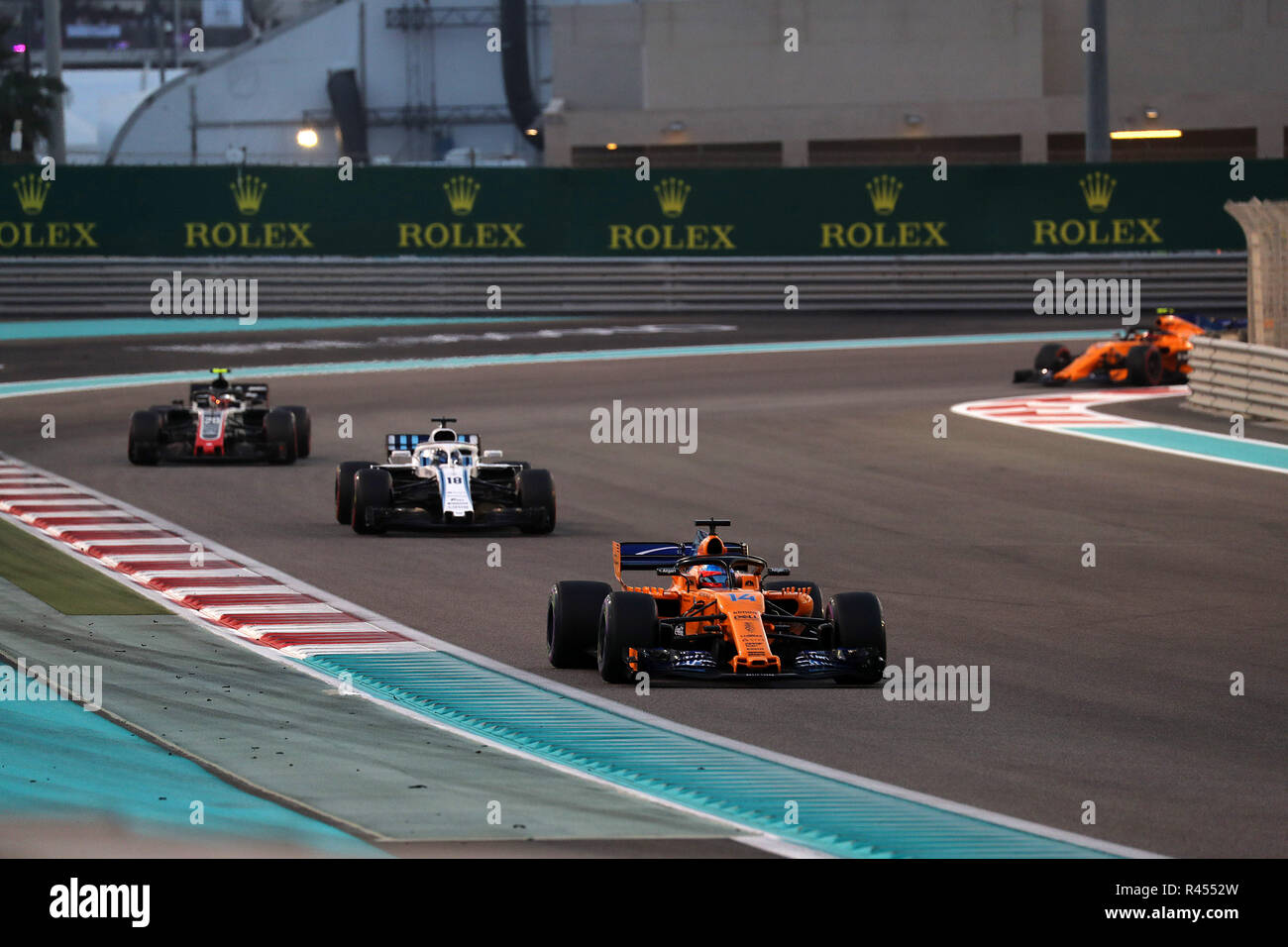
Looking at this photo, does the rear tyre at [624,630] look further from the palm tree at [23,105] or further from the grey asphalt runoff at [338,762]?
the palm tree at [23,105]

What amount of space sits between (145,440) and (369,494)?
5751 mm

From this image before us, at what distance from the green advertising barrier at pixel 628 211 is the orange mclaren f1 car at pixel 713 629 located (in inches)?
1184

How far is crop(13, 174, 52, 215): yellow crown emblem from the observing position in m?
40.9

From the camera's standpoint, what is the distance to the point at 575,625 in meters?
11.9

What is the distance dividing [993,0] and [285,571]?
140 ft

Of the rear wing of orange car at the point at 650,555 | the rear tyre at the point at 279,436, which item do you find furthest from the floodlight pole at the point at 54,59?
the rear wing of orange car at the point at 650,555

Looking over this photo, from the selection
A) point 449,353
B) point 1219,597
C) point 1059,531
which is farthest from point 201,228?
point 1219,597

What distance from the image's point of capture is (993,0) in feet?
180

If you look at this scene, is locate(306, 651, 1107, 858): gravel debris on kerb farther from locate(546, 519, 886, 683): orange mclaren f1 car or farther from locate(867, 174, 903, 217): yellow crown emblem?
locate(867, 174, 903, 217): yellow crown emblem

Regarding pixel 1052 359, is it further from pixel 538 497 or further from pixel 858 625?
pixel 858 625

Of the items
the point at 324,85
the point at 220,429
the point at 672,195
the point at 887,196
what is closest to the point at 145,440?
the point at 220,429

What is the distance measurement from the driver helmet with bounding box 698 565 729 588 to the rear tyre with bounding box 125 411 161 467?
1196cm

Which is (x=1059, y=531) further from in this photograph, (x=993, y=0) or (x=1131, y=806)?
(x=993, y=0)

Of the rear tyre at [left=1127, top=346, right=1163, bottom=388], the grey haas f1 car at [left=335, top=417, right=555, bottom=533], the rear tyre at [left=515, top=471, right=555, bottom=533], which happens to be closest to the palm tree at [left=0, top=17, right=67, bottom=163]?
the rear tyre at [left=1127, top=346, right=1163, bottom=388]
